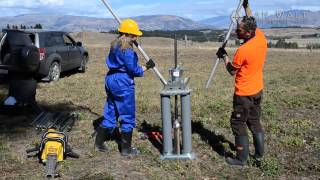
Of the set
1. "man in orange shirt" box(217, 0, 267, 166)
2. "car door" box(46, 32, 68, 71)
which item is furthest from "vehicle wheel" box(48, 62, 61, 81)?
"man in orange shirt" box(217, 0, 267, 166)

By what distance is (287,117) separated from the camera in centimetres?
966

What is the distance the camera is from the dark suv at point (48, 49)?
539 inches

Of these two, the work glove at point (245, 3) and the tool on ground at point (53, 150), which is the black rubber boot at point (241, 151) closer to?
the work glove at point (245, 3)

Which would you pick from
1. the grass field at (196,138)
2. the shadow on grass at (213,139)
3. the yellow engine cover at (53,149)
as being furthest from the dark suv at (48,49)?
the yellow engine cover at (53,149)

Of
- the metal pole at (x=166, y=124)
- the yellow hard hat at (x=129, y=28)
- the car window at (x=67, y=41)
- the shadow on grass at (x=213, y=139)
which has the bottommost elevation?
the shadow on grass at (x=213, y=139)

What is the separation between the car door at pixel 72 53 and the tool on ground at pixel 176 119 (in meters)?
10.8

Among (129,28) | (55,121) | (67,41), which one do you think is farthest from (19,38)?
(129,28)

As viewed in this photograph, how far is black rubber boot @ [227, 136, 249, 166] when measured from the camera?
6531 mm

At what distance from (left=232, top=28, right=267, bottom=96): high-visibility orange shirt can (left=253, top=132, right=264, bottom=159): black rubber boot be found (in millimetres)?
650

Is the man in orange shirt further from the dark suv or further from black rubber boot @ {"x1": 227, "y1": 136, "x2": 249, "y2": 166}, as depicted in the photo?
the dark suv

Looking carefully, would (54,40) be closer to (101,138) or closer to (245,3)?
(101,138)

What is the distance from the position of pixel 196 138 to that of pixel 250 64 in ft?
7.18

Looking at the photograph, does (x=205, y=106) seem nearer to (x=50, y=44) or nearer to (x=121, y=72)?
(x=121, y=72)

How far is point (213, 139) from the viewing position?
8.03m
